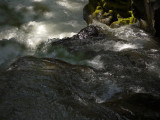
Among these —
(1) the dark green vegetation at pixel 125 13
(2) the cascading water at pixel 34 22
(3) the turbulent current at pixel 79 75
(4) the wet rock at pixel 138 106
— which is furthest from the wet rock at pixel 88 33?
(4) the wet rock at pixel 138 106

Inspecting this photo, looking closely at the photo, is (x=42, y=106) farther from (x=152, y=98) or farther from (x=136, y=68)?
(x=136, y=68)

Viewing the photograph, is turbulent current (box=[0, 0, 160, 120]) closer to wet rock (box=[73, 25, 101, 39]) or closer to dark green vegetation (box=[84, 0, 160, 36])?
wet rock (box=[73, 25, 101, 39])

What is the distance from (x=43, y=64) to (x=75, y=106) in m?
1.85

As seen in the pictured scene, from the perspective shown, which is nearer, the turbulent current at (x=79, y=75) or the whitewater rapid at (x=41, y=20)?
the turbulent current at (x=79, y=75)

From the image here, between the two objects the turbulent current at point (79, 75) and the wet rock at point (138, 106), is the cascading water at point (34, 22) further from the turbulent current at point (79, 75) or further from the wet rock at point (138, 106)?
the wet rock at point (138, 106)

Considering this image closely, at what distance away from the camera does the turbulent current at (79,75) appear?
3.31m

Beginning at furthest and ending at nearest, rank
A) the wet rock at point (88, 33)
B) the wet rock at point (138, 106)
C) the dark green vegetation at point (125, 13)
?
1. the wet rock at point (88, 33)
2. the dark green vegetation at point (125, 13)
3. the wet rock at point (138, 106)

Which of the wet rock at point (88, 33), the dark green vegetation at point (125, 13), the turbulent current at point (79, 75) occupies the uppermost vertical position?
the dark green vegetation at point (125, 13)

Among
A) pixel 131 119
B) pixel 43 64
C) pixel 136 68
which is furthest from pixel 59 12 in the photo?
pixel 131 119

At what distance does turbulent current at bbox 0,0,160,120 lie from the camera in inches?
130

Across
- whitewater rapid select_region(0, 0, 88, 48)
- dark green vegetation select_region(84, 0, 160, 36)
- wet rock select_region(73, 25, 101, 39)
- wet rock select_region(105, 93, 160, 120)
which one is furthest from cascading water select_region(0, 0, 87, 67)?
wet rock select_region(105, 93, 160, 120)

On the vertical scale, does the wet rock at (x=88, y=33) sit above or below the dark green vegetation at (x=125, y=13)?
below

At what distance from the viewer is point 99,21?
7656 millimetres

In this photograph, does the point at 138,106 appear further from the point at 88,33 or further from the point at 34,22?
the point at 34,22
